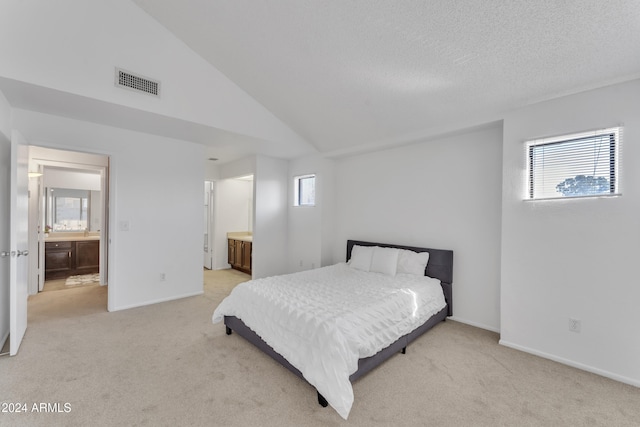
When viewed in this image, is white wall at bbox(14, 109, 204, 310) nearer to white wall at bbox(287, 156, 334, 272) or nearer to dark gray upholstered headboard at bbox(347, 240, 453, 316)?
white wall at bbox(287, 156, 334, 272)

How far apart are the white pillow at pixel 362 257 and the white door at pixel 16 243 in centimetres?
364

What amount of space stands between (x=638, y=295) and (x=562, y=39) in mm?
2110

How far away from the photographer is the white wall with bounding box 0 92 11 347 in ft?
8.86

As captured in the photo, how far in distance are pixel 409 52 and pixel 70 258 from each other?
7.22m

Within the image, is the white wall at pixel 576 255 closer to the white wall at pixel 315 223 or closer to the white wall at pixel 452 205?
the white wall at pixel 452 205

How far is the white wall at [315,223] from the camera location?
4930 millimetres

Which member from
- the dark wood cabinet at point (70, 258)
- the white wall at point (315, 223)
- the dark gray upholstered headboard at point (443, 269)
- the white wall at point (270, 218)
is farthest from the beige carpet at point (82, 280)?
the dark gray upholstered headboard at point (443, 269)

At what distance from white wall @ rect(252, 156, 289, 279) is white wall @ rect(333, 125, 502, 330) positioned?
1719 mm

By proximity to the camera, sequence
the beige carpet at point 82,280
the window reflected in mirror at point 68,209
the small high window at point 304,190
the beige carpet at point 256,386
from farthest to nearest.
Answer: the window reflected in mirror at point 68,209 → the small high window at point 304,190 → the beige carpet at point 82,280 → the beige carpet at point 256,386

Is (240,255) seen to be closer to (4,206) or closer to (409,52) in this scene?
(4,206)

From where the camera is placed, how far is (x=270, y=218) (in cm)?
534

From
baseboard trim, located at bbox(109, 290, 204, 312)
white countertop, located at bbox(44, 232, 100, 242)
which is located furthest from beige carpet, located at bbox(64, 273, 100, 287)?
baseboard trim, located at bbox(109, 290, 204, 312)

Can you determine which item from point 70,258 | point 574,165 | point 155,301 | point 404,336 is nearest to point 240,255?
point 155,301

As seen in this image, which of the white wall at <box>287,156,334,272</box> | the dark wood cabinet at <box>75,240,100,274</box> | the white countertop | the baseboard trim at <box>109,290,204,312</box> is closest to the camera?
the baseboard trim at <box>109,290,204,312</box>
